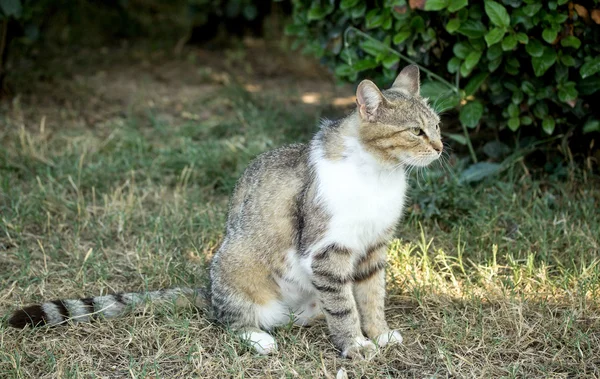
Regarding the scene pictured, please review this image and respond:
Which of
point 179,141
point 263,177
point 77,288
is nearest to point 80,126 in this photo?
point 179,141

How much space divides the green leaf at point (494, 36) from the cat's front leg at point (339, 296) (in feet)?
5.82

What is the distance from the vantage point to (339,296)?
366cm

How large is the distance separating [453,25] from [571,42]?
2.36 ft

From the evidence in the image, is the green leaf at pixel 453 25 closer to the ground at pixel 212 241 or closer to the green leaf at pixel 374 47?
the green leaf at pixel 374 47

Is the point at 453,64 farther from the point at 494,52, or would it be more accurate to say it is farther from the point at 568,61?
the point at 568,61

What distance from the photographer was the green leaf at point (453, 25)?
484cm

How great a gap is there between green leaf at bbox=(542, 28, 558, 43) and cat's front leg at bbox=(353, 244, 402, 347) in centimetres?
177

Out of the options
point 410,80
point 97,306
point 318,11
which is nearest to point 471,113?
point 410,80

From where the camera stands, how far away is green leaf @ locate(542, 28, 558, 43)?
463 cm

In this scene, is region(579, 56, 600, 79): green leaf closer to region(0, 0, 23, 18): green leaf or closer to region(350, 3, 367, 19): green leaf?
region(350, 3, 367, 19): green leaf

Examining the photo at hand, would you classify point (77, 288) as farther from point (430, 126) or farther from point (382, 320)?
point (430, 126)

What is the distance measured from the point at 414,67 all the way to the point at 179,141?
9.10 ft

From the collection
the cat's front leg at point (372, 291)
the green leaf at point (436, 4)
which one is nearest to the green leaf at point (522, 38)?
the green leaf at point (436, 4)

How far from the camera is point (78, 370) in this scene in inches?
137
